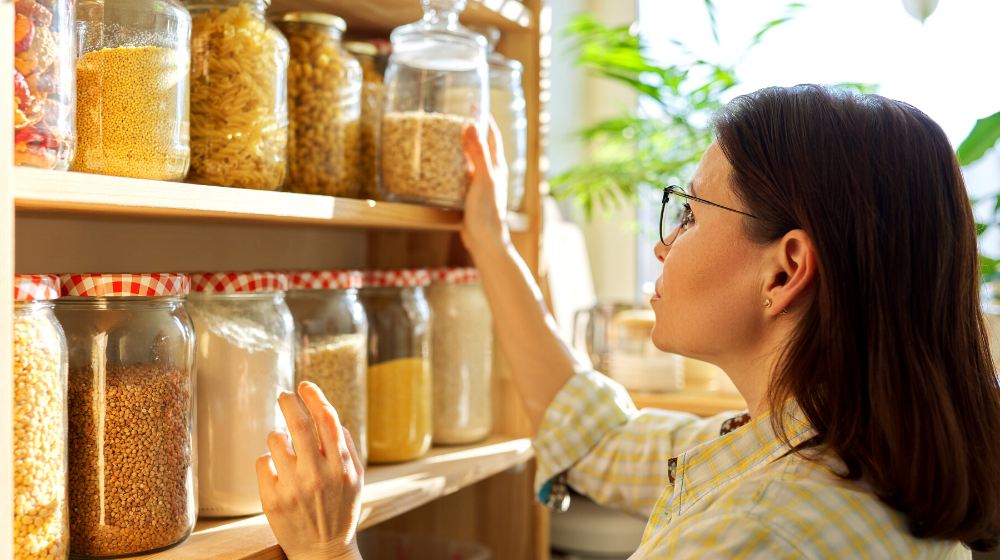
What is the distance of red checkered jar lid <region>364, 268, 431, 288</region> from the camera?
3.73 feet

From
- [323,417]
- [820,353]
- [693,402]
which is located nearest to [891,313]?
[820,353]

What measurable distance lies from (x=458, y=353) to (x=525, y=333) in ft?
0.33

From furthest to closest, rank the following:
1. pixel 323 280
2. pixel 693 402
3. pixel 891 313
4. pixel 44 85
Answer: pixel 693 402
pixel 323 280
pixel 891 313
pixel 44 85

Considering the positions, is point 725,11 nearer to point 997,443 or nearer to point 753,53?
point 753,53

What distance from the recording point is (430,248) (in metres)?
1.39

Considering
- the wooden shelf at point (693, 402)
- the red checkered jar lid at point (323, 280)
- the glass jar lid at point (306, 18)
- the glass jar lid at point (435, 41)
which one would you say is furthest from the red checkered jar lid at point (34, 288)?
the wooden shelf at point (693, 402)

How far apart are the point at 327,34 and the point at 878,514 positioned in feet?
2.34

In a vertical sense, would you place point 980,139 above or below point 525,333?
above

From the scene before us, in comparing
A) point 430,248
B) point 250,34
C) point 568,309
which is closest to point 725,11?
point 568,309

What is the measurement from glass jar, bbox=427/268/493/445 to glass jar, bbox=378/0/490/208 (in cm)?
19

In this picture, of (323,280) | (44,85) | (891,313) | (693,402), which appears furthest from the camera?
(693,402)

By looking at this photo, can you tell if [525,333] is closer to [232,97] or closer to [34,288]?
[232,97]

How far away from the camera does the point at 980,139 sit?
4.07 feet

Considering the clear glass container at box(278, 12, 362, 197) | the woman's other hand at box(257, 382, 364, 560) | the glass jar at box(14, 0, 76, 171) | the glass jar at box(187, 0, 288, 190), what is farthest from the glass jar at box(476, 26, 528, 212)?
the glass jar at box(14, 0, 76, 171)
